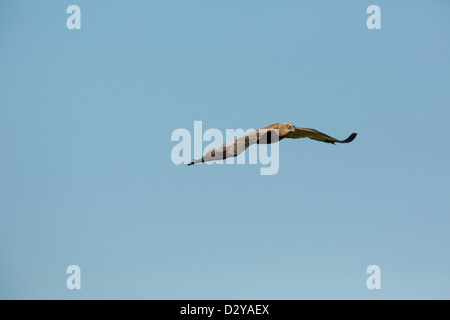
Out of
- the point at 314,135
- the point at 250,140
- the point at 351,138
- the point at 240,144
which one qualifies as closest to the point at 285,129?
the point at 250,140

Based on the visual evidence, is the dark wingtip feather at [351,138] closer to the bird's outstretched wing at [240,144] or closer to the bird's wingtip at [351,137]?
the bird's wingtip at [351,137]

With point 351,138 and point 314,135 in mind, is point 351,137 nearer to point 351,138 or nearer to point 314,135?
point 351,138

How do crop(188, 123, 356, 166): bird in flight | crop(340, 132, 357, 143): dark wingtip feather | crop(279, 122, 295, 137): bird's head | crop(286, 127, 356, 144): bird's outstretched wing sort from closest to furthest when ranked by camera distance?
crop(188, 123, 356, 166): bird in flight < crop(279, 122, 295, 137): bird's head < crop(286, 127, 356, 144): bird's outstretched wing < crop(340, 132, 357, 143): dark wingtip feather

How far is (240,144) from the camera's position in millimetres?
33906

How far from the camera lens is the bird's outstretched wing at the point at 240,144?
109ft

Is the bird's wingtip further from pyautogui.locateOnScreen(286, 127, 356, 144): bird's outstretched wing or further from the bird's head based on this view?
the bird's head

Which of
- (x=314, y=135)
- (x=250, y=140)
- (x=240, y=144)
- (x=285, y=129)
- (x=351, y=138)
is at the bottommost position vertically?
(x=240, y=144)

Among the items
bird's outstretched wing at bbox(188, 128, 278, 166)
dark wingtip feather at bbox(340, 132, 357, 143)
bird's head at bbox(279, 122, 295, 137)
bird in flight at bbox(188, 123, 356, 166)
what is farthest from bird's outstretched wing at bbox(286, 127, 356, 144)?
bird's outstretched wing at bbox(188, 128, 278, 166)

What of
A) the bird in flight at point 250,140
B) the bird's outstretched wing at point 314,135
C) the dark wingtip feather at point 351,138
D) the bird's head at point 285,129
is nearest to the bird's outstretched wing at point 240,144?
the bird in flight at point 250,140

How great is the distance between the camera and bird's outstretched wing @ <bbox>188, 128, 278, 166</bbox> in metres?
33.2

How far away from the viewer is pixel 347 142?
130ft
